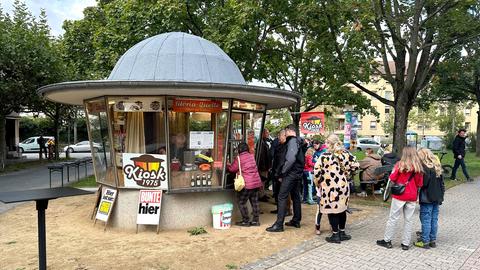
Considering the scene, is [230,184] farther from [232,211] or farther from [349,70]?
[349,70]

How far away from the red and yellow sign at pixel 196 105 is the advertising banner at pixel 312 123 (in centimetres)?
694

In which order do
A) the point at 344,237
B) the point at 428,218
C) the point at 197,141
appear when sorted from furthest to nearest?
the point at 197,141
the point at 344,237
the point at 428,218

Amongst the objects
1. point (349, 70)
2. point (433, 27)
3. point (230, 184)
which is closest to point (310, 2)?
point (349, 70)

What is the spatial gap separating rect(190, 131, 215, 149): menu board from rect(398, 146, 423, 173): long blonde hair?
11.7 ft

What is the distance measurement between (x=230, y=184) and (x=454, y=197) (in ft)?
23.7

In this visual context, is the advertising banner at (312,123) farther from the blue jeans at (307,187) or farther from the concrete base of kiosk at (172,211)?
the concrete base of kiosk at (172,211)

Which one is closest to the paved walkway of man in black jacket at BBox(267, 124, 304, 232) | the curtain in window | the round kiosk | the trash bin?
man in black jacket at BBox(267, 124, 304, 232)

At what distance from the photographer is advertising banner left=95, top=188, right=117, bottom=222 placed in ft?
25.7

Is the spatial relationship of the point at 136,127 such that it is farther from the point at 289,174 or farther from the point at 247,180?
the point at 289,174

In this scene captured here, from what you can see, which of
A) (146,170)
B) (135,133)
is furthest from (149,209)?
(135,133)

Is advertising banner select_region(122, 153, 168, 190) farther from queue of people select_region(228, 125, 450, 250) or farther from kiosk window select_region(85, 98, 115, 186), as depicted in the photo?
queue of people select_region(228, 125, 450, 250)

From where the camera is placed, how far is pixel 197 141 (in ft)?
26.0

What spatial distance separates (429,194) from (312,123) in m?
8.06

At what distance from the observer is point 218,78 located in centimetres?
857
